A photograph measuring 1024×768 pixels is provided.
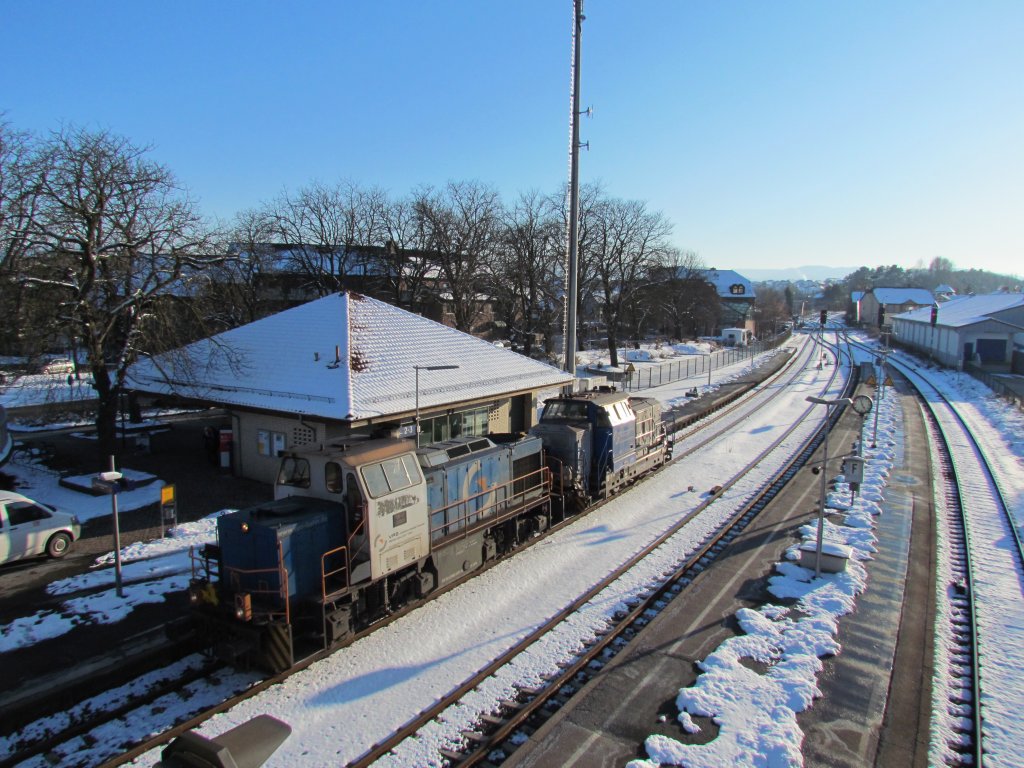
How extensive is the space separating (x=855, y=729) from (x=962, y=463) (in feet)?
70.0

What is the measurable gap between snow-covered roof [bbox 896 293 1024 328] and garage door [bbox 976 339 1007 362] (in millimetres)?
2246

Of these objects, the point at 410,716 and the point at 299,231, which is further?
the point at 299,231

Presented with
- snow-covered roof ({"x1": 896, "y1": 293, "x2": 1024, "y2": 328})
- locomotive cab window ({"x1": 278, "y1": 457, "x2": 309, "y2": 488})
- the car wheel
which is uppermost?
snow-covered roof ({"x1": 896, "y1": 293, "x2": 1024, "y2": 328})

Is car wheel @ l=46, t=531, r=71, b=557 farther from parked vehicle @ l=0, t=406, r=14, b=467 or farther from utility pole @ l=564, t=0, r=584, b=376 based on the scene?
utility pole @ l=564, t=0, r=584, b=376

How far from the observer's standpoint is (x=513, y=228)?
53688mm

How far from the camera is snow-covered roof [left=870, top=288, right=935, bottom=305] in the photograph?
391 feet

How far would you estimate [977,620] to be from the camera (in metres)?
12.2

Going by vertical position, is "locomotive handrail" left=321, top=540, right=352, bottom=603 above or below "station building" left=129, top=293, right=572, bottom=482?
below

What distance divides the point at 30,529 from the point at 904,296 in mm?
142757

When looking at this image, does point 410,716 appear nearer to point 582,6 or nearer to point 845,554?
point 845,554

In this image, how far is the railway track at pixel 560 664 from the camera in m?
8.37

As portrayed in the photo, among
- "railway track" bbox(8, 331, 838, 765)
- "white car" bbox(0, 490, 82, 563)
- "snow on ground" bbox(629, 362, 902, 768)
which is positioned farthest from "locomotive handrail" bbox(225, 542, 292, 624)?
"white car" bbox(0, 490, 82, 563)

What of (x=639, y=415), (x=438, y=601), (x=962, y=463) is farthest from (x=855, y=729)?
(x=962, y=463)

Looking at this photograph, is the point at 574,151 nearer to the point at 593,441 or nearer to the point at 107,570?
the point at 593,441
